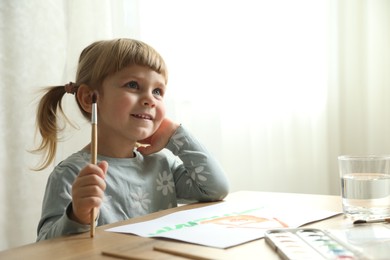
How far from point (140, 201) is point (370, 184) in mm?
491

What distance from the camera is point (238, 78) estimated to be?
1.79 meters

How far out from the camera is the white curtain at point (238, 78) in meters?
1.29

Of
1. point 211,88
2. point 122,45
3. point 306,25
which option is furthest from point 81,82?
point 306,25

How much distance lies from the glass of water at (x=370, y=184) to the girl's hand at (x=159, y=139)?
1.69 ft

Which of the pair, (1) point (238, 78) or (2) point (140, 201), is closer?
(2) point (140, 201)

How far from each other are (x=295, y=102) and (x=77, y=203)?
140 centimetres

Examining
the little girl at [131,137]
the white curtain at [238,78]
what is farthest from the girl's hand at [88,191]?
the white curtain at [238,78]

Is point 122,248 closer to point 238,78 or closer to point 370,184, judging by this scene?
point 370,184

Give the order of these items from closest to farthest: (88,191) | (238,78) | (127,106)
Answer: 1. (88,191)
2. (127,106)
3. (238,78)

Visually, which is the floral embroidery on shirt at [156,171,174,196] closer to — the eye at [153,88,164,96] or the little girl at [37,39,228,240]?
the little girl at [37,39,228,240]

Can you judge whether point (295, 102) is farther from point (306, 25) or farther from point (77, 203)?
point (77, 203)

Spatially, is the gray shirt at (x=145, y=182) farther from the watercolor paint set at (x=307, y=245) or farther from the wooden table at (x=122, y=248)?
the watercolor paint set at (x=307, y=245)

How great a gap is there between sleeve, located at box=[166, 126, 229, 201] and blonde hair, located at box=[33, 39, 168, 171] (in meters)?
0.17

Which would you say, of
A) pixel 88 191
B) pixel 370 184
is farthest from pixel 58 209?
pixel 370 184
